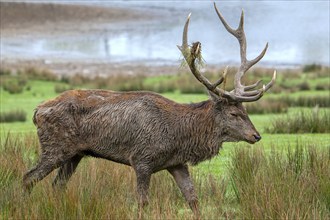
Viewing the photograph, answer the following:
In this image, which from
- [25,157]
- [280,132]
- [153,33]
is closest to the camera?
[25,157]

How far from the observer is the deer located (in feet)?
36.8

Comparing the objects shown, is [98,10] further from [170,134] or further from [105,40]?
[170,134]

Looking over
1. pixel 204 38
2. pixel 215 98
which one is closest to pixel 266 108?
pixel 215 98

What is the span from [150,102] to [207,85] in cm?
72

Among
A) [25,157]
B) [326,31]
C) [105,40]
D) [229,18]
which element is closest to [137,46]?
[105,40]

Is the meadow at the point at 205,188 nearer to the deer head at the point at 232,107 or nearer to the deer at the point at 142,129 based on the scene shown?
the deer at the point at 142,129

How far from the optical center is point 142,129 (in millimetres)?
11234

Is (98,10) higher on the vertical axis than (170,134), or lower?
higher

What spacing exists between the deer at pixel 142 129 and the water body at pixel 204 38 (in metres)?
31.6

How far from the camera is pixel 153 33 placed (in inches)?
2117

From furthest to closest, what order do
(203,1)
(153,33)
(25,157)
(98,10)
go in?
1. (203,1)
2. (98,10)
3. (153,33)
4. (25,157)

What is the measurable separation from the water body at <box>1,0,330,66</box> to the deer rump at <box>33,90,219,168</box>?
1242 inches

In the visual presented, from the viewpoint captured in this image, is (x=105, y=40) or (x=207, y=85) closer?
(x=207, y=85)

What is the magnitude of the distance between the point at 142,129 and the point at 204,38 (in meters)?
41.6
